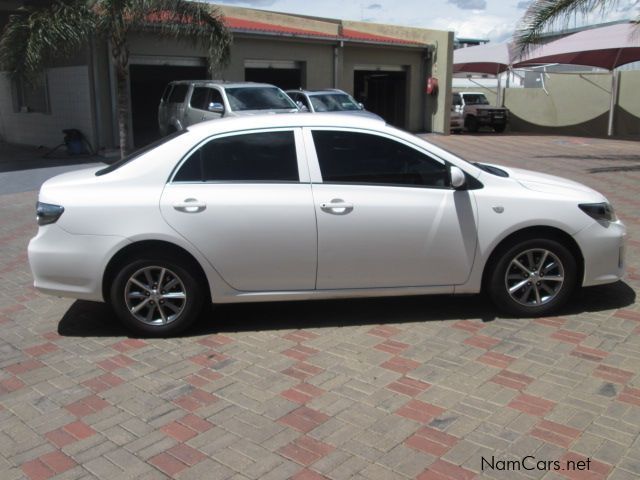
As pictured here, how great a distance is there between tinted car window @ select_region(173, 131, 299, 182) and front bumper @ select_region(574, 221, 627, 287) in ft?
7.72

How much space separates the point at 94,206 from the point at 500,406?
3191 mm

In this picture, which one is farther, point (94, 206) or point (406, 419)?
point (94, 206)

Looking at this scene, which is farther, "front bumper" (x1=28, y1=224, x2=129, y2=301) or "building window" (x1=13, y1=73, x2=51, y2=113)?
"building window" (x1=13, y1=73, x2=51, y2=113)

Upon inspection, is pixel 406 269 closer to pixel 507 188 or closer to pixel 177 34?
pixel 507 188

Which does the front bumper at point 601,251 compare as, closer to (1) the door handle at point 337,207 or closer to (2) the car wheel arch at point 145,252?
(1) the door handle at point 337,207

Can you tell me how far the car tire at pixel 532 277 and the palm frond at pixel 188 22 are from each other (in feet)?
31.7

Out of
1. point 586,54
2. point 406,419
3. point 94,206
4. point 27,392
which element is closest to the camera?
point 406,419

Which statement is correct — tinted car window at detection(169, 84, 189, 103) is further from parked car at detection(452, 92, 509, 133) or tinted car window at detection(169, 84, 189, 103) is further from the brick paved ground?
parked car at detection(452, 92, 509, 133)

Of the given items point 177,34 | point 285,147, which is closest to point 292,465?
point 285,147

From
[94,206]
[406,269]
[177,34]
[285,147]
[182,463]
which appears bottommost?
[182,463]

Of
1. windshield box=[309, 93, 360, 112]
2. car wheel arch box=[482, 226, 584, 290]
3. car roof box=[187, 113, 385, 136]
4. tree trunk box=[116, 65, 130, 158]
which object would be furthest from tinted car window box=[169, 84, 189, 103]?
car wheel arch box=[482, 226, 584, 290]

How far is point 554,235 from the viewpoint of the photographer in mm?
5164

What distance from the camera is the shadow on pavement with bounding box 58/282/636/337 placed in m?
5.28

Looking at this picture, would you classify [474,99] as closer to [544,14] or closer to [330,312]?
[544,14]
